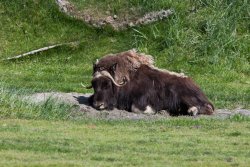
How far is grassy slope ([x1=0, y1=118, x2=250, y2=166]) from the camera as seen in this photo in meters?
10.2

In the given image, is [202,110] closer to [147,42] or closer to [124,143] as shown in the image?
[124,143]

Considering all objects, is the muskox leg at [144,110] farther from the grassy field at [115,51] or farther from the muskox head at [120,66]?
the grassy field at [115,51]

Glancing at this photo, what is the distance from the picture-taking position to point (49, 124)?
13.6 meters

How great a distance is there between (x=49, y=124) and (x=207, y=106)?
461 cm

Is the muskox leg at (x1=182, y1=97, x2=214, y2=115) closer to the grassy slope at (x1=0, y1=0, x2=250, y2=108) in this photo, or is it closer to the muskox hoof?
the muskox hoof

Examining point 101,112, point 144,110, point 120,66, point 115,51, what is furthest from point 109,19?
point 101,112

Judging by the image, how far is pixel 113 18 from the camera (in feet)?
96.1

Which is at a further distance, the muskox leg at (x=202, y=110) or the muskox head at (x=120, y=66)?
the muskox head at (x=120, y=66)

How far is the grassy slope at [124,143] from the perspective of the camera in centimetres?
1020

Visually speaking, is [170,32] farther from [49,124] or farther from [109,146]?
[109,146]

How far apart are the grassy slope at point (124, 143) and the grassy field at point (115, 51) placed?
0.01 metres

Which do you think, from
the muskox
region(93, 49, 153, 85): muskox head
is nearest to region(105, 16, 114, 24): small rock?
region(93, 49, 153, 85): muskox head

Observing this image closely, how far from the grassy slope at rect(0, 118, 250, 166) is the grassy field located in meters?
A: 0.01

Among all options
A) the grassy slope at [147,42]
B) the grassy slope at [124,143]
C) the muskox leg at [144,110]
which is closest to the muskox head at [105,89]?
the muskox leg at [144,110]
